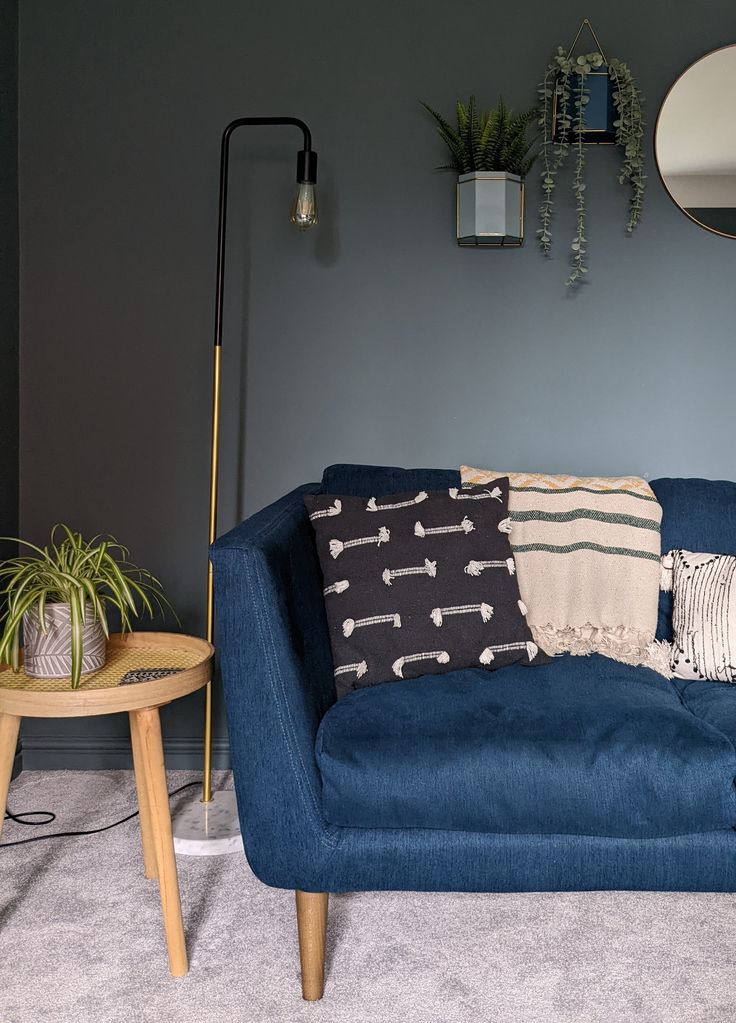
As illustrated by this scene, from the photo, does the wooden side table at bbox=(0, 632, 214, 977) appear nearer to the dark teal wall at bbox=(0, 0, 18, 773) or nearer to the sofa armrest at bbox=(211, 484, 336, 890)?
the sofa armrest at bbox=(211, 484, 336, 890)

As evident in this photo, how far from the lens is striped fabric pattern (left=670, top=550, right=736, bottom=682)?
2061 mm

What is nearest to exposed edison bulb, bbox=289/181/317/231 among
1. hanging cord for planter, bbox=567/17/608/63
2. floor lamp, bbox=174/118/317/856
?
floor lamp, bbox=174/118/317/856

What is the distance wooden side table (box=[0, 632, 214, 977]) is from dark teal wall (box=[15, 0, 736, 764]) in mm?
951

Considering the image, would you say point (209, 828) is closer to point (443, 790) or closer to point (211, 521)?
point (211, 521)

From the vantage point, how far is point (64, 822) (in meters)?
2.32

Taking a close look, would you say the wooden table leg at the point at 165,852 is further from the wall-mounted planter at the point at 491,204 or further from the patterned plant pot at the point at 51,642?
the wall-mounted planter at the point at 491,204

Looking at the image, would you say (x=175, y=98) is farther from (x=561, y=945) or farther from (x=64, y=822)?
(x=561, y=945)

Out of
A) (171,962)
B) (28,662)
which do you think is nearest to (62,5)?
(28,662)

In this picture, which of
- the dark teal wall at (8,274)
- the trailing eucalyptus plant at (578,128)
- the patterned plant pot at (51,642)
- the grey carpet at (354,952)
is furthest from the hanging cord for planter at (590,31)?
the grey carpet at (354,952)

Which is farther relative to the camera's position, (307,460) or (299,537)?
(307,460)

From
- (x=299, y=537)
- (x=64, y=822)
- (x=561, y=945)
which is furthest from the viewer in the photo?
(x=64, y=822)

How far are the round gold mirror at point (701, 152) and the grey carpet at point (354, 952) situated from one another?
185cm

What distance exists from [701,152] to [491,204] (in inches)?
26.3

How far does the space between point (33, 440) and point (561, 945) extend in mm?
1958
